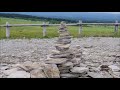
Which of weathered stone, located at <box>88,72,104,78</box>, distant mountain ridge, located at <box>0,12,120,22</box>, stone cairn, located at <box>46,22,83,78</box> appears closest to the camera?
distant mountain ridge, located at <box>0,12,120,22</box>

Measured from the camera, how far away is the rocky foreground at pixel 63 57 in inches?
181

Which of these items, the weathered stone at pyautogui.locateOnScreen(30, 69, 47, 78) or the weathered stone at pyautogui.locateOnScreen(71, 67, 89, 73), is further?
the weathered stone at pyautogui.locateOnScreen(71, 67, 89, 73)

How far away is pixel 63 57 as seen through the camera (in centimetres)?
485

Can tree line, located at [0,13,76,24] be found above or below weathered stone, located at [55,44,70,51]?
above

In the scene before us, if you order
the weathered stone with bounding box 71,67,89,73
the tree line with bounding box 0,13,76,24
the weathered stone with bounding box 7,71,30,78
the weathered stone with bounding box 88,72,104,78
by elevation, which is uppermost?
the tree line with bounding box 0,13,76,24

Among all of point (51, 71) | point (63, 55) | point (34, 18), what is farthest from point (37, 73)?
point (34, 18)

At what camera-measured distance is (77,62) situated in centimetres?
481

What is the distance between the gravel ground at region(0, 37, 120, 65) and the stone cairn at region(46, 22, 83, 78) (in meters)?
0.08

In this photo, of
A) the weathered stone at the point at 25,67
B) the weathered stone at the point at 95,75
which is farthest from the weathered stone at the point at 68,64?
the weathered stone at the point at 25,67

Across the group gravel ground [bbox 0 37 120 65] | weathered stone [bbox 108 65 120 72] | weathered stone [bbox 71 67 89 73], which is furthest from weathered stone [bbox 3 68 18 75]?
weathered stone [bbox 108 65 120 72]

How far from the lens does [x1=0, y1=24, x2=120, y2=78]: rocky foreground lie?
460cm

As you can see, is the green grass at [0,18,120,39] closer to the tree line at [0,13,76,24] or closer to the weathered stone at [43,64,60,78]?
the tree line at [0,13,76,24]
